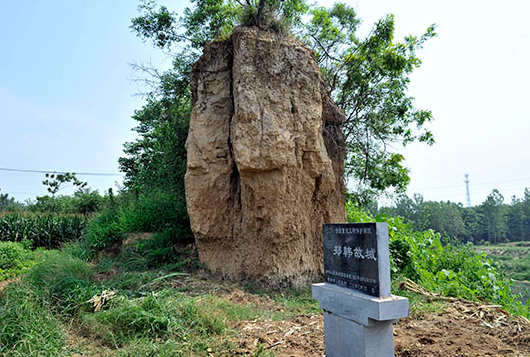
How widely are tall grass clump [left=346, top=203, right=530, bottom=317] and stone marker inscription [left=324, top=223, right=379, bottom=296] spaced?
3.25 metres

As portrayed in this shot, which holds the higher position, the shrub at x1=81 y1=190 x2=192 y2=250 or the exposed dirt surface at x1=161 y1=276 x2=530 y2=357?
the shrub at x1=81 y1=190 x2=192 y2=250

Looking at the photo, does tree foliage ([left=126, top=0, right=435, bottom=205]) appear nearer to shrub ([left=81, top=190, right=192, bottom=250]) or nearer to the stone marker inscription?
shrub ([left=81, top=190, right=192, bottom=250])

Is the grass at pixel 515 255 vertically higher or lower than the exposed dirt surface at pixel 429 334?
lower

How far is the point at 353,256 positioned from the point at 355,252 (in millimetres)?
56

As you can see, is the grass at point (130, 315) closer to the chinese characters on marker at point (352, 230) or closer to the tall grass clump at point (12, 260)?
the chinese characters on marker at point (352, 230)

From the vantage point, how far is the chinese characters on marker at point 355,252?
140 inches

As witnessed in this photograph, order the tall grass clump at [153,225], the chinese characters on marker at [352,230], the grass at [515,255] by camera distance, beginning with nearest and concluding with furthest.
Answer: the chinese characters on marker at [352,230] < the tall grass clump at [153,225] < the grass at [515,255]

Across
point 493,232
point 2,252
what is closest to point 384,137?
point 2,252

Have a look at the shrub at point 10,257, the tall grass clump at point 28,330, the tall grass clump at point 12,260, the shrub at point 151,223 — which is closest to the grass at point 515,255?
the shrub at point 151,223

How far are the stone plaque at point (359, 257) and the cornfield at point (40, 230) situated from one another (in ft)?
44.4

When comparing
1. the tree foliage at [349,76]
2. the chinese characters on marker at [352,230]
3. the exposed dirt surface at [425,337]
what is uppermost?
the tree foliage at [349,76]

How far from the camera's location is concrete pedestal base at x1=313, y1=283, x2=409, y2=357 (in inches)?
130

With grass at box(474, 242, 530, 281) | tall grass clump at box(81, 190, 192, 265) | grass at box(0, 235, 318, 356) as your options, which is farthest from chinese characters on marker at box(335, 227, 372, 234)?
grass at box(474, 242, 530, 281)

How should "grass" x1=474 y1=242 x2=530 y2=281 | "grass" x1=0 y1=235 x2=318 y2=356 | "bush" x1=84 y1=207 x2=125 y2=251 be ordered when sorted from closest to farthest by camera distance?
"grass" x1=0 y1=235 x2=318 y2=356 < "bush" x1=84 y1=207 x2=125 y2=251 < "grass" x1=474 y1=242 x2=530 y2=281
